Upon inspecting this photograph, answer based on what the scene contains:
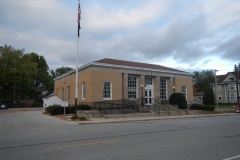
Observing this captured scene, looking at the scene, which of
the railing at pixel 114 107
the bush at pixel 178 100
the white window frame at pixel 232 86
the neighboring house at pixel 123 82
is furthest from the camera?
the white window frame at pixel 232 86

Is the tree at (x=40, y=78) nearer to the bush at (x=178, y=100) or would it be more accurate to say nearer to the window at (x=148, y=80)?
the window at (x=148, y=80)

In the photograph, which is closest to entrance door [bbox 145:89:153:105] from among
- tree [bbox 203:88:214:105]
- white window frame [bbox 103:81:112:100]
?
white window frame [bbox 103:81:112:100]

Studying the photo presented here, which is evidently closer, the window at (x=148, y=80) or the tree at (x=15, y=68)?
the window at (x=148, y=80)

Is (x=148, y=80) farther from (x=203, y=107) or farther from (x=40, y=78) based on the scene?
(x=40, y=78)

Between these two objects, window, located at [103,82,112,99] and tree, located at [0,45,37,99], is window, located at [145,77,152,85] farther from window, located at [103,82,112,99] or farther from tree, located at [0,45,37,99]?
tree, located at [0,45,37,99]

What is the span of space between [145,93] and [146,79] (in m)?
2.19

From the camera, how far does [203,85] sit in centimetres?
10400

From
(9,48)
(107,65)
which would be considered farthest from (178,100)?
(9,48)

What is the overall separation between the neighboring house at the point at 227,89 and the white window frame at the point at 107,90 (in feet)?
169

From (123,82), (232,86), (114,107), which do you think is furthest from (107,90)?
(232,86)

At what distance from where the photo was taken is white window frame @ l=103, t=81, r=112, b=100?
33.7 metres

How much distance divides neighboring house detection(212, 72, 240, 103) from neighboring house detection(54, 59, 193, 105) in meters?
37.3

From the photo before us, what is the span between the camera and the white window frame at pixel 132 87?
3644 centimetres

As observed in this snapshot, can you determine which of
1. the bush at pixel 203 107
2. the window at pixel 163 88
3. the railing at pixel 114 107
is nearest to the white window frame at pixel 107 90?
the railing at pixel 114 107
